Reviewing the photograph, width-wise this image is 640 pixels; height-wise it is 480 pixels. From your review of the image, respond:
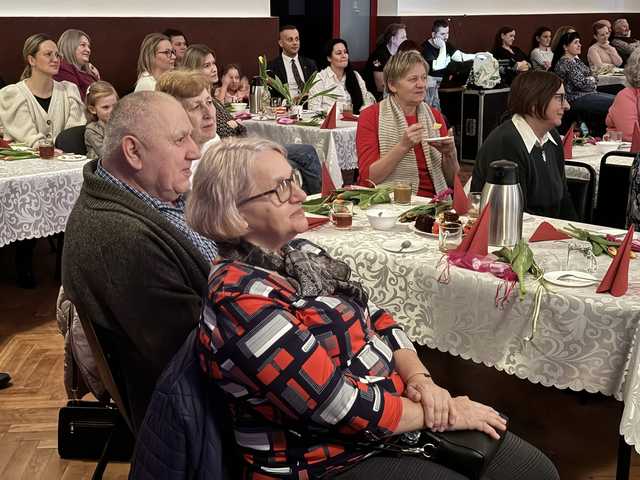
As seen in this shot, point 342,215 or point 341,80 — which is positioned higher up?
point 342,215

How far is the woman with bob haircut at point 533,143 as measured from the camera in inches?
142

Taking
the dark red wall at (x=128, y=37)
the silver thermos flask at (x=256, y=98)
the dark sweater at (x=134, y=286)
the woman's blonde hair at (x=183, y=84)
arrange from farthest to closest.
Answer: the dark red wall at (x=128, y=37)
the silver thermos flask at (x=256, y=98)
the woman's blonde hair at (x=183, y=84)
the dark sweater at (x=134, y=286)

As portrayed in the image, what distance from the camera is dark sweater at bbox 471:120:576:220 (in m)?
3.62

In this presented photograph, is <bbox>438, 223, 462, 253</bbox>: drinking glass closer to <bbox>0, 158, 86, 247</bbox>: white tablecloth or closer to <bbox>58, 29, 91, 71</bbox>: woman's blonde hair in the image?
<bbox>0, 158, 86, 247</bbox>: white tablecloth

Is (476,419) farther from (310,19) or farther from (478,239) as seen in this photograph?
(310,19)

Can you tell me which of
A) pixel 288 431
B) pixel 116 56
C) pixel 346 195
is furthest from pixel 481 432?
pixel 116 56

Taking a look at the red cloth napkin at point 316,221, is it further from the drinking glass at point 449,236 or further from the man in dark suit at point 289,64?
the man in dark suit at point 289,64

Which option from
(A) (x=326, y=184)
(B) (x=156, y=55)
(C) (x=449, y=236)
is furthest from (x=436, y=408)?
(B) (x=156, y=55)

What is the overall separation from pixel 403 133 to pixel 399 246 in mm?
1320

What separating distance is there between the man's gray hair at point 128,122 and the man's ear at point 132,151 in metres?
0.01

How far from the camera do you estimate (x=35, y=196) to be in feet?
13.6

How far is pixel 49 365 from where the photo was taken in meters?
3.77

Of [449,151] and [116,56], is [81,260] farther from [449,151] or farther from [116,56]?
[116,56]

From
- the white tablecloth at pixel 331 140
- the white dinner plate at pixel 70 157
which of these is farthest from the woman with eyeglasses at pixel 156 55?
the white dinner plate at pixel 70 157
